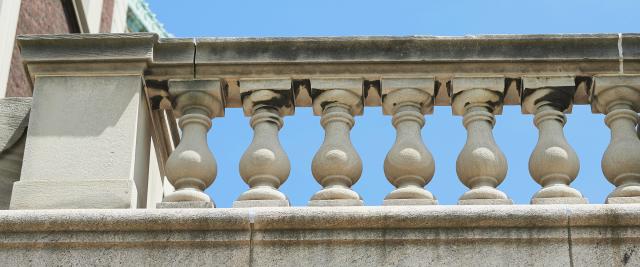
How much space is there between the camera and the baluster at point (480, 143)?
655 cm

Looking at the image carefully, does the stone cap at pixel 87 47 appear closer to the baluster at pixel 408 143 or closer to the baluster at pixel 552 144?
the baluster at pixel 408 143

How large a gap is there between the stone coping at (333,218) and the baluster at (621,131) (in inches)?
13.5

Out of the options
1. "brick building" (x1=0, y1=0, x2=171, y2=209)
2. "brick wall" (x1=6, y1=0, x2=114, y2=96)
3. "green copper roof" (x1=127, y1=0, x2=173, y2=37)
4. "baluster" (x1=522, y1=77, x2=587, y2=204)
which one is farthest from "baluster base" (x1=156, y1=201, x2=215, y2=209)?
"green copper roof" (x1=127, y1=0, x2=173, y2=37)

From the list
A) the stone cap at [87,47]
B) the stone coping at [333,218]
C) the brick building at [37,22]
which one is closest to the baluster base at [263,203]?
the stone coping at [333,218]

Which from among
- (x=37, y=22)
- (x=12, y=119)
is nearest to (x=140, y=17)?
(x=37, y=22)

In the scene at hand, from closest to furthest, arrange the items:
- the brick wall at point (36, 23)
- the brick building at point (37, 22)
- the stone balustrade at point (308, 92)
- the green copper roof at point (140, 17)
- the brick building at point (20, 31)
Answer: the stone balustrade at point (308, 92)
the brick building at point (20, 31)
the brick building at point (37, 22)
the brick wall at point (36, 23)
the green copper roof at point (140, 17)

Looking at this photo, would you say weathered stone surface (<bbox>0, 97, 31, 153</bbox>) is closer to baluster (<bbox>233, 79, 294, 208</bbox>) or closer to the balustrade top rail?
the balustrade top rail

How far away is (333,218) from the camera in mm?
6203

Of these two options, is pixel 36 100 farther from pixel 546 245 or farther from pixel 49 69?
pixel 546 245

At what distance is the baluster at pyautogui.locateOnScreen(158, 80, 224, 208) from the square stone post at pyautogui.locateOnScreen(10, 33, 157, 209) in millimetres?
188

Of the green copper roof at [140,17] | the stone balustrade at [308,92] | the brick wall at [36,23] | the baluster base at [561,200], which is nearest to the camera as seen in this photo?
Answer: the baluster base at [561,200]

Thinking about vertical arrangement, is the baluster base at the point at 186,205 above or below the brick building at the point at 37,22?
below

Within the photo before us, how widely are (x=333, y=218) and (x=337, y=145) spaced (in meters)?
0.65

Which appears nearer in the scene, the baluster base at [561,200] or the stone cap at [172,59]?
the baluster base at [561,200]
